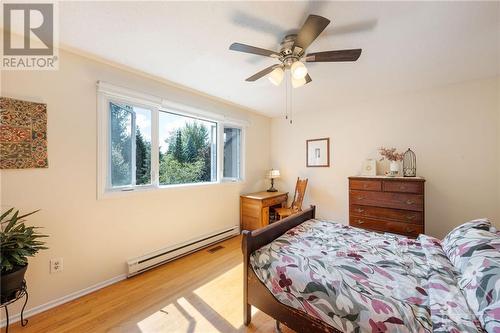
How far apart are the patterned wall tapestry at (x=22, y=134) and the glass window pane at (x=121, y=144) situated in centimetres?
57

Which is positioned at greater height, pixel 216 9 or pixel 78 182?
pixel 216 9

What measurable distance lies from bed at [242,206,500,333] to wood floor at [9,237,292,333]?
289 mm

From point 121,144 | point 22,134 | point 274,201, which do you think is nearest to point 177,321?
point 121,144

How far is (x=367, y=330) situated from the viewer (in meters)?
1.02

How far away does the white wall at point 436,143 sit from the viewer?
2.56m

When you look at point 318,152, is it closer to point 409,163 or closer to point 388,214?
point 409,163

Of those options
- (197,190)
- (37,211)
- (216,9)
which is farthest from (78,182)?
(216,9)

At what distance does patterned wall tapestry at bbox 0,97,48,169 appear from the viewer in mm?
1642

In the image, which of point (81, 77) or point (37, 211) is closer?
point (37, 211)

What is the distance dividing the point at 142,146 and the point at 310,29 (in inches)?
87.9

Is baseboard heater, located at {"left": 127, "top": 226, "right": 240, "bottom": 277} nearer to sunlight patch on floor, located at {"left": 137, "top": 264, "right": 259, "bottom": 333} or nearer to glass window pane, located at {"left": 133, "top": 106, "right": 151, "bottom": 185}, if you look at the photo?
sunlight patch on floor, located at {"left": 137, "top": 264, "right": 259, "bottom": 333}

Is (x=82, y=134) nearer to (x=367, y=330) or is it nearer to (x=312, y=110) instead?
(x=367, y=330)

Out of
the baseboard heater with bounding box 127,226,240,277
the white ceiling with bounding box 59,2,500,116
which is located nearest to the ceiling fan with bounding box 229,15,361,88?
the white ceiling with bounding box 59,2,500,116

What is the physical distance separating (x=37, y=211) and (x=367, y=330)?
2.60 metres
